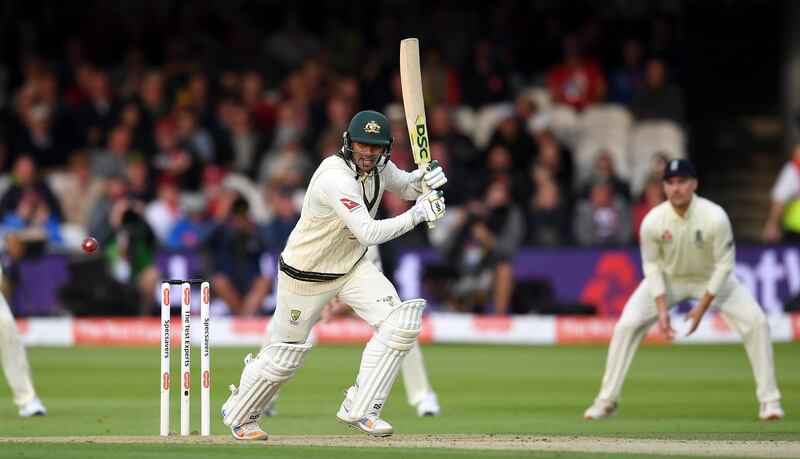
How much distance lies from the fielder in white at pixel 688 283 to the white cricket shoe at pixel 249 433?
2459 millimetres

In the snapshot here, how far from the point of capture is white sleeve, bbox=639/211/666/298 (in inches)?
352

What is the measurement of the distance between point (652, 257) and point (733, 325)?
67 cm

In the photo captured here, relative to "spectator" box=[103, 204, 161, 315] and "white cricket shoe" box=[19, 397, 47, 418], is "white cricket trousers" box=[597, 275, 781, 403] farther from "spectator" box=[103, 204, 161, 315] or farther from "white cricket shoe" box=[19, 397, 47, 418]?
"spectator" box=[103, 204, 161, 315]

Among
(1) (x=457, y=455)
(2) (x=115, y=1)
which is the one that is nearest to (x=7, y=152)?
(2) (x=115, y=1)

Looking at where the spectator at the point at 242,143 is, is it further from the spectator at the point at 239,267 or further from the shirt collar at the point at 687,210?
the shirt collar at the point at 687,210

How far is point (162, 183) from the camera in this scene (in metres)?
16.2

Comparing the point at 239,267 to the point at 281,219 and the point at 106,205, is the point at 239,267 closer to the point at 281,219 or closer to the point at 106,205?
the point at 281,219

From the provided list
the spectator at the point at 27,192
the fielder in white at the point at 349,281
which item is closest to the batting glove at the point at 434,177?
the fielder in white at the point at 349,281

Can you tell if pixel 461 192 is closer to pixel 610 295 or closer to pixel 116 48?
pixel 610 295

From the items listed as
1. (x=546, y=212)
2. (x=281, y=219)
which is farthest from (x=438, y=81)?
(x=281, y=219)

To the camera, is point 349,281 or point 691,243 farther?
point 691,243

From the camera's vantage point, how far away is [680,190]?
29.0 feet

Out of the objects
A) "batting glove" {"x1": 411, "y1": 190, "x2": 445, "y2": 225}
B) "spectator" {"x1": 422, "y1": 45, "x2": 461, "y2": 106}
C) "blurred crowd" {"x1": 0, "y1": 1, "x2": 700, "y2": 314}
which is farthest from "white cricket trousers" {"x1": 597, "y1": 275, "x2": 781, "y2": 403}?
"spectator" {"x1": 422, "y1": 45, "x2": 461, "y2": 106}

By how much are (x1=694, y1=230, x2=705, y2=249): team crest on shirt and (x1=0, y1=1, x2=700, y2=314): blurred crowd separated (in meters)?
5.03
